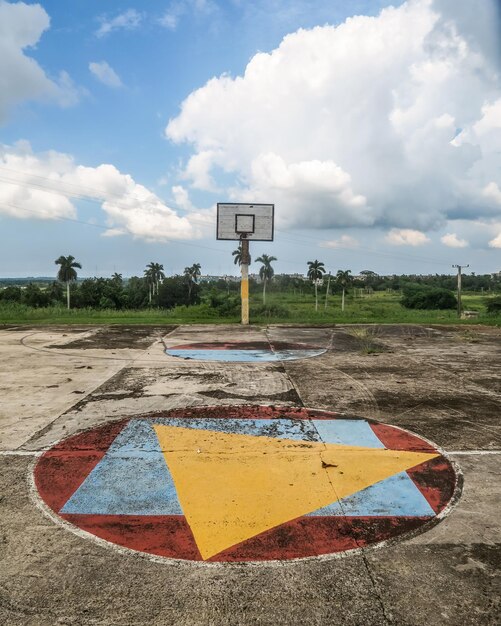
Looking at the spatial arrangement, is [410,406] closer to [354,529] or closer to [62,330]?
[354,529]

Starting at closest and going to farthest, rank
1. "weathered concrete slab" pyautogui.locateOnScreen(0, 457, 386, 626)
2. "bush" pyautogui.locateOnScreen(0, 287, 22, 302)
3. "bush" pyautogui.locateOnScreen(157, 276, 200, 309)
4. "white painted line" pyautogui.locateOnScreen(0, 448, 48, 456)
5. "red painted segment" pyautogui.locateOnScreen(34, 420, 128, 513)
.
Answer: "weathered concrete slab" pyautogui.locateOnScreen(0, 457, 386, 626)
"red painted segment" pyautogui.locateOnScreen(34, 420, 128, 513)
"white painted line" pyautogui.locateOnScreen(0, 448, 48, 456)
"bush" pyautogui.locateOnScreen(0, 287, 22, 302)
"bush" pyautogui.locateOnScreen(157, 276, 200, 309)

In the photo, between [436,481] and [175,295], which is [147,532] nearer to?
[436,481]

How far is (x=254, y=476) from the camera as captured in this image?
4.21 m

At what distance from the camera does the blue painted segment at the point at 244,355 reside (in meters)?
10.4

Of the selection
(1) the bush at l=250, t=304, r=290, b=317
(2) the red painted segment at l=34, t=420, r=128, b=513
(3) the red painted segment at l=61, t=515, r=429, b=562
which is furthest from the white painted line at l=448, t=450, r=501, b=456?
(1) the bush at l=250, t=304, r=290, b=317

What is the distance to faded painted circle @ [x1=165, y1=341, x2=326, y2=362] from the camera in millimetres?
10570

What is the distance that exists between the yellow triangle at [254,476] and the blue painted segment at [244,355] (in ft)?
16.2

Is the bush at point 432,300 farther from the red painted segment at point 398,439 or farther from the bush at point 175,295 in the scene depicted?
the red painted segment at point 398,439

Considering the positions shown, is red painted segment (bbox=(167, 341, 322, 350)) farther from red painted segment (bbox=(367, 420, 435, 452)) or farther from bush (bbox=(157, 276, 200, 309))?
bush (bbox=(157, 276, 200, 309))

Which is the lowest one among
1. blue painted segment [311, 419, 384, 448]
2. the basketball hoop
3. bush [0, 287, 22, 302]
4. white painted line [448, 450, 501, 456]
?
bush [0, 287, 22, 302]

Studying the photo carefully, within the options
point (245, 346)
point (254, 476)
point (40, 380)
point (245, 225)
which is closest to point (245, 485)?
point (254, 476)

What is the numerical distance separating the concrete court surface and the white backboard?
819cm

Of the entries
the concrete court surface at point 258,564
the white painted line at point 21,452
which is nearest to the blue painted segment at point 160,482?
the concrete court surface at point 258,564

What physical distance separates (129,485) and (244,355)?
7.02 metres
